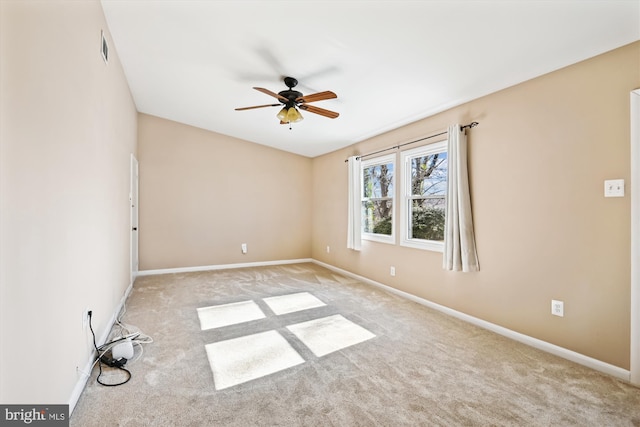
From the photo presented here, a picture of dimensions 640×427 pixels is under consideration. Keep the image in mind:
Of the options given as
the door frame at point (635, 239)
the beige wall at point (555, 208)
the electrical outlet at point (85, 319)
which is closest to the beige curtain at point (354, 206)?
the beige wall at point (555, 208)

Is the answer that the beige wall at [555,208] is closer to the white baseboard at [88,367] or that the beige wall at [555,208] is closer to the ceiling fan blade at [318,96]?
the ceiling fan blade at [318,96]

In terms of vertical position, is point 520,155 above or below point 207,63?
below

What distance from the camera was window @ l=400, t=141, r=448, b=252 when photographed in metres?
3.52

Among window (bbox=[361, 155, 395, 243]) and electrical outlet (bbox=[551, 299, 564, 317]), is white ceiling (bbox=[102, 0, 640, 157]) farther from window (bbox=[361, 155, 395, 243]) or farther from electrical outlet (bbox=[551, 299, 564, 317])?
electrical outlet (bbox=[551, 299, 564, 317])

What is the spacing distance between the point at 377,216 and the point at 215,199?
10.4ft

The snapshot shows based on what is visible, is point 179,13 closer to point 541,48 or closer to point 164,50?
point 164,50

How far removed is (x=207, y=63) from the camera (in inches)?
121

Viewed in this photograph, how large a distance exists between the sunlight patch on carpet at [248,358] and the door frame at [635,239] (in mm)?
2356

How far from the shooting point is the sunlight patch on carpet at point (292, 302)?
3.47 m

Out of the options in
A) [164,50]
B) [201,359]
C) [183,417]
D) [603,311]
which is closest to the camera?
[183,417]

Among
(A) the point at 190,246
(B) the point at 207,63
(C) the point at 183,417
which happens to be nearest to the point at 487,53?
(B) the point at 207,63

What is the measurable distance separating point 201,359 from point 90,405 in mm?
708

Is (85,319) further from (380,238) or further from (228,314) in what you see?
(380,238)

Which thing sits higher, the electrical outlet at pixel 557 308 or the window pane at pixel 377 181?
the window pane at pixel 377 181
